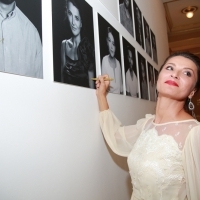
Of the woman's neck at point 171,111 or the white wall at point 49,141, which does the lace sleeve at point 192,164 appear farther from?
the white wall at point 49,141

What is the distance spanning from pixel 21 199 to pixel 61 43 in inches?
22.3

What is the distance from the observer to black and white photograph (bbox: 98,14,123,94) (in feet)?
4.03

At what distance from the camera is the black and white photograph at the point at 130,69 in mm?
1611

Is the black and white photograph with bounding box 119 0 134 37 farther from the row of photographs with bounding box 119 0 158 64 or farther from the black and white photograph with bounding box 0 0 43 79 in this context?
the black and white photograph with bounding box 0 0 43 79

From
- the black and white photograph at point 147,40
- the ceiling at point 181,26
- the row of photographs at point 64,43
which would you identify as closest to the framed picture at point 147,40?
the black and white photograph at point 147,40

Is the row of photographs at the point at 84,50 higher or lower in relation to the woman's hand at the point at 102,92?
higher

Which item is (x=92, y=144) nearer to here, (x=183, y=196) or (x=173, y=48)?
(x=183, y=196)

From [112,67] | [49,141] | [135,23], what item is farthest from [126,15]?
[49,141]

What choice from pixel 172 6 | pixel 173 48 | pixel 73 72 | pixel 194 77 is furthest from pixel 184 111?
pixel 173 48

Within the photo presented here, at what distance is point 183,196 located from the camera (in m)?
1.02

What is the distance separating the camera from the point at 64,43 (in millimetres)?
872

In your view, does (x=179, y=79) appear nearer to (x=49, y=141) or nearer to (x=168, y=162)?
(x=168, y=162)

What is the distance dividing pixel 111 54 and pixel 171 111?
0.50 metres

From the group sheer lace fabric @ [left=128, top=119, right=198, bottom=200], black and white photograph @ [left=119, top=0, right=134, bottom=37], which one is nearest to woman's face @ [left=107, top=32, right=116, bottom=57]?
black and white photograph @ [left=119, top=0, right=134, bottom=37]
